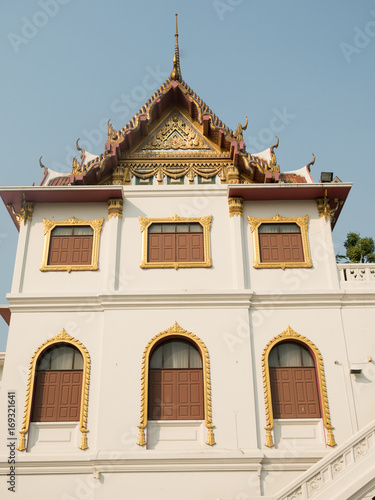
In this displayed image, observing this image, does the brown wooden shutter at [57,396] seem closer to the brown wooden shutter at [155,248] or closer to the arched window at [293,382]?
the brown wooden shutter at [155,248]

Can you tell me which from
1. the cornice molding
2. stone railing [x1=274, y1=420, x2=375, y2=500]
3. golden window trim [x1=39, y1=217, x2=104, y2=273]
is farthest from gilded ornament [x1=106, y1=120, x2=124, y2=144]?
stone railing [x1=274, y1=420, x2=375, y2=500]

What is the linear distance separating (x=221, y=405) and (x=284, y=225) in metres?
5.19

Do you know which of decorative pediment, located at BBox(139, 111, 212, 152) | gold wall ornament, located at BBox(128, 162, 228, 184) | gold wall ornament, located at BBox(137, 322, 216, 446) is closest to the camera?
gold wall ornament, located at BBox(137, 322, 216, 446)

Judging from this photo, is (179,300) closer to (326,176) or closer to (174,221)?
(174,221)

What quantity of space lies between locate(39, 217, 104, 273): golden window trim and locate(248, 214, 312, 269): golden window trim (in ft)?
13.5

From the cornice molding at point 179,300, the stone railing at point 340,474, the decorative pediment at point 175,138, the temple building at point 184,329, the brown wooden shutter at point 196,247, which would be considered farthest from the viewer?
the decorative pediment at point 175,138

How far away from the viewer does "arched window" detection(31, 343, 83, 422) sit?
13180 mm

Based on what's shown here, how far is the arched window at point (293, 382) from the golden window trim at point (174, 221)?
2.92 meters

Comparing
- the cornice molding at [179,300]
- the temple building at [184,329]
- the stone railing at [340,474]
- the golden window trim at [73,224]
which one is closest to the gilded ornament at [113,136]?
the temple building at [184,329]

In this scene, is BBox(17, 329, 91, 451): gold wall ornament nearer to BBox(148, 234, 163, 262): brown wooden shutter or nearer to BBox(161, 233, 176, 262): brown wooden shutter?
BBox(148, 234, 163, 262): brown wooden shutter

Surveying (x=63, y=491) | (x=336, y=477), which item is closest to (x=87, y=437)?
(x=63, y=491)

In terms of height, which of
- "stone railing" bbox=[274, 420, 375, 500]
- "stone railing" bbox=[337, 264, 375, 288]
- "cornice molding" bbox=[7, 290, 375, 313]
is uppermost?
"stone railing" bbox=[337, 264, 375, 288]

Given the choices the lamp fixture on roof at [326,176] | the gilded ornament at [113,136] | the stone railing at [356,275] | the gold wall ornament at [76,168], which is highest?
the gilded ornament at [113,136]

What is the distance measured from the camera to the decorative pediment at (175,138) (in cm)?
1667
